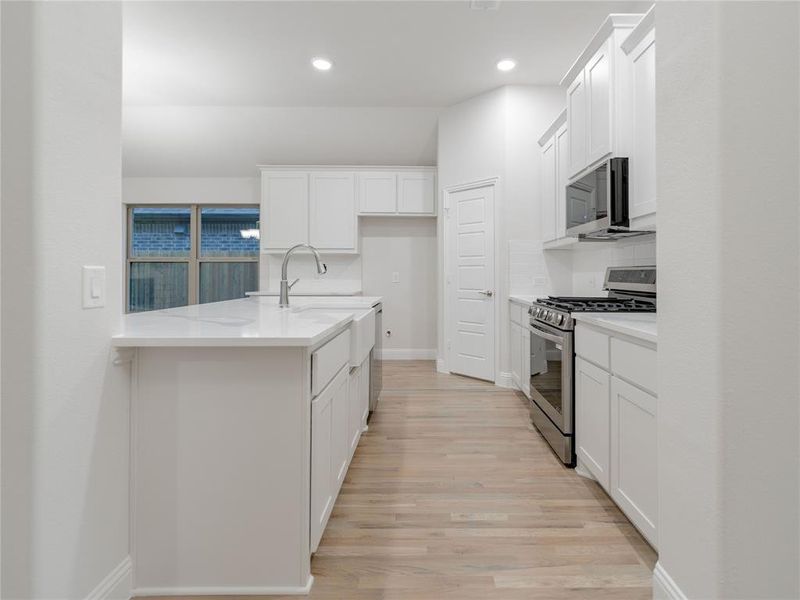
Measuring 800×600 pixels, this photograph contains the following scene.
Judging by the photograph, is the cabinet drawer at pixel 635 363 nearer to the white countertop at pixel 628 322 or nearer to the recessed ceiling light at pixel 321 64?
the white countertop at pixel 628 322

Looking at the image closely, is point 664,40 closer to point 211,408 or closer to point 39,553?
point 211,408

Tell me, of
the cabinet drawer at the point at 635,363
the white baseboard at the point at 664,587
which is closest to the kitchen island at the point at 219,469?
the white baseboard at the point at 664,587

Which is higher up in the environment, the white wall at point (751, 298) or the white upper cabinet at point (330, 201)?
the white upper cabinet at point (330, 201)

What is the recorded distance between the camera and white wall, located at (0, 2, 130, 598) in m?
1.04

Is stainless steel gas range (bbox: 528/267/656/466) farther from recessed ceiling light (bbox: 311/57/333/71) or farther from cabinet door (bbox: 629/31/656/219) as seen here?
recessed ceiling light (bbox: 311/57/333/71)

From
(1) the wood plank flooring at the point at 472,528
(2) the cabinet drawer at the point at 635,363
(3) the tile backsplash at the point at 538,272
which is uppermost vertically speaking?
(3) the tile backsplash at the point at 538,272

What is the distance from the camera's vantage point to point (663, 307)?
53.1 inches

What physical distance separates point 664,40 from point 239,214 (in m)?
5.95

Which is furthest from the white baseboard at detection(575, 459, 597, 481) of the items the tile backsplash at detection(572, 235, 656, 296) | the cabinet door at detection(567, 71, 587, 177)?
the cabinet door at detection(567, 71, 587, 177)

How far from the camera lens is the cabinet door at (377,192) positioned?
18.8 ft

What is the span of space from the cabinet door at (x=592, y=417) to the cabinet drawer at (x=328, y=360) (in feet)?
4.04

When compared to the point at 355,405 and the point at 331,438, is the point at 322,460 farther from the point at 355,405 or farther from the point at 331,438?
the point at 355,405

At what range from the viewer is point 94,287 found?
4.19ft

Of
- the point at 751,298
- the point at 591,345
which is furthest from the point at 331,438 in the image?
the point at 751,298
